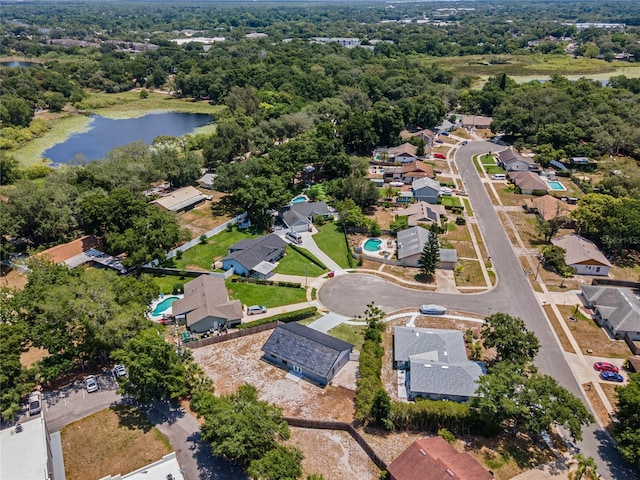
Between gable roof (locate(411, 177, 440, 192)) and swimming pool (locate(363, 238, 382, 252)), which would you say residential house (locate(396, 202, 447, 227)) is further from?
swimming pool (locate(363, 238, 382, 252))

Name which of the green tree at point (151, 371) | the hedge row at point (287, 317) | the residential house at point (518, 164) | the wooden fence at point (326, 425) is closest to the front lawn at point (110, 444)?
the green tree at point (151, 371)

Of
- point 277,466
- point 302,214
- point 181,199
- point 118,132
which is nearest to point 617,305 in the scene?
point 277,466

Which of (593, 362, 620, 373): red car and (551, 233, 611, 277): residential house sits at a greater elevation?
(551, 233, 611, 277): residential house

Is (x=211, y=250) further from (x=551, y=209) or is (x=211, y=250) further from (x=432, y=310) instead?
(x=551, y=209)

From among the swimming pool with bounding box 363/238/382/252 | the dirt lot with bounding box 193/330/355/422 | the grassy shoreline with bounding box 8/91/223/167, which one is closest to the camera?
the dirt lot with bounding box 193/330/355/422

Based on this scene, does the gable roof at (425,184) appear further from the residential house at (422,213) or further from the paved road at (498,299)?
the paved road at (498,299)

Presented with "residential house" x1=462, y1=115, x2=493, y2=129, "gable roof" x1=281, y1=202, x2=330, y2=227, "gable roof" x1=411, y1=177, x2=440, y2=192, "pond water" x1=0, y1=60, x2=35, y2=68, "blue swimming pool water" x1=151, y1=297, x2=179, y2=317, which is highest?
"pond water" x1=0, y1=60, x2=35, y2=68

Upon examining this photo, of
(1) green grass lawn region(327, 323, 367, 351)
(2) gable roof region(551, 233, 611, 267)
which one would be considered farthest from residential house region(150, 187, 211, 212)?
(2) gable roof region(551, 233, 611, 267)
